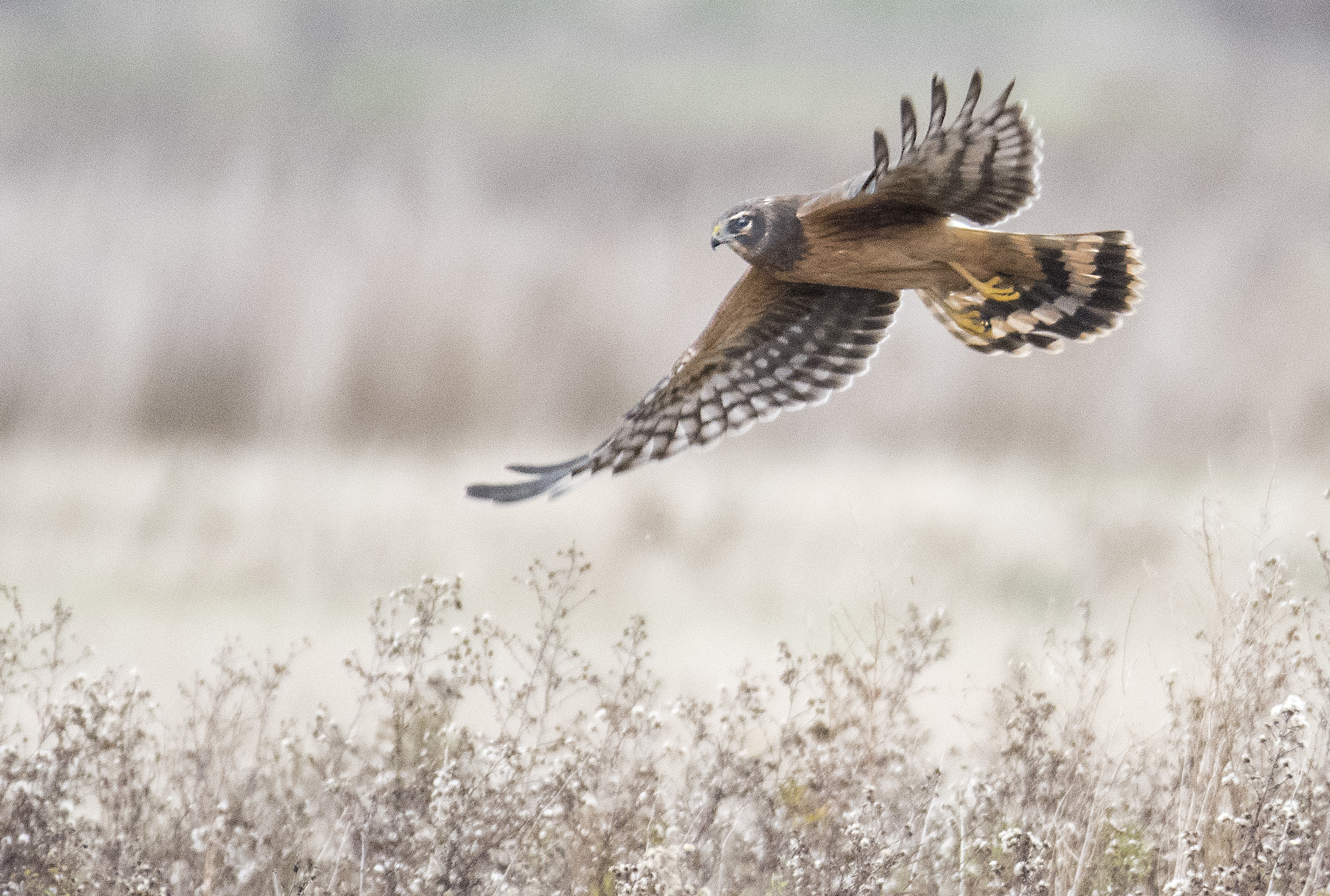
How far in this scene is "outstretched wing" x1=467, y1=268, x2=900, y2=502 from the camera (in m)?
4.70

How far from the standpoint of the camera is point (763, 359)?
486 cm

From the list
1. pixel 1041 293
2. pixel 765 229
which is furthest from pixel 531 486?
pixel 1041 293

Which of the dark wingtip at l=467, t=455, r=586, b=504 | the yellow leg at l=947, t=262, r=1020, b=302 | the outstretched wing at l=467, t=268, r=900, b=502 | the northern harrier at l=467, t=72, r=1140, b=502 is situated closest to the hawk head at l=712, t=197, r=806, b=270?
the northern harrier at l=467, t=72, r=1140, b=502

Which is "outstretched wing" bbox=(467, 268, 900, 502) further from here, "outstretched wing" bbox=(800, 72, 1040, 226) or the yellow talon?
"outstretched wing" bbox=(800, 72, 1040, 226)

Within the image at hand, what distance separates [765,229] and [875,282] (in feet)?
1.88

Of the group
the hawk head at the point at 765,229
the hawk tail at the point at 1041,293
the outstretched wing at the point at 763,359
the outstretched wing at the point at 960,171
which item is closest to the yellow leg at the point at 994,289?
the hawk tail at the point at 1041,293

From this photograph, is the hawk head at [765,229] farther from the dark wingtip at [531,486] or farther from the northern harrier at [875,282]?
the dark wingtip at [531,486]

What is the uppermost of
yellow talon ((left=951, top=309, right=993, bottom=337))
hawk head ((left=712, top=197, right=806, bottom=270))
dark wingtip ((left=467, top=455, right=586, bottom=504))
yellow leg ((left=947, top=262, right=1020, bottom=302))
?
hawk head ((left=712, top=197, right=806, bottom=270))

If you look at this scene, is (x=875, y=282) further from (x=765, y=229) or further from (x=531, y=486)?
(x=531, y=486)

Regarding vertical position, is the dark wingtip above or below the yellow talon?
below

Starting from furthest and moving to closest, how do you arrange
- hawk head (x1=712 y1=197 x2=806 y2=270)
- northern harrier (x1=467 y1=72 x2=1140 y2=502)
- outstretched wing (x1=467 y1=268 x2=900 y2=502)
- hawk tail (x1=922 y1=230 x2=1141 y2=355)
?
outstretched wing (x1=467 y1=268 x2=900 y2=502), hawk tail (x1=922 y1=230 x2=1141 y2=355), hawk head (x1=712 y1=197 x2=806 y2=270), northern harrier (x1=467 y1=72 x2=1140 y2=502)

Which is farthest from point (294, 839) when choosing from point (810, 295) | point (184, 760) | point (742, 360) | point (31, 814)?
point (810, 295)

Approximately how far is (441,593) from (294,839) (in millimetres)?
1546

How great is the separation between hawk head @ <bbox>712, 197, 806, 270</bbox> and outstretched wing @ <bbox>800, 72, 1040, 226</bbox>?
0.23 ft
